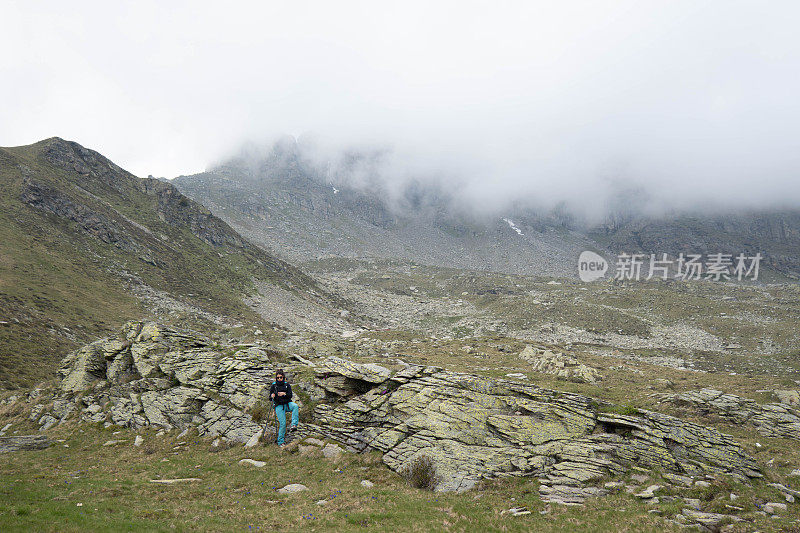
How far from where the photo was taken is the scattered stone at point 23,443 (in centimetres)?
2116

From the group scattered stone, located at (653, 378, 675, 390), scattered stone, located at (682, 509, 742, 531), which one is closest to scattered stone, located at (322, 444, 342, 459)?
scattered stone, located at (682, 509, 742, 531)

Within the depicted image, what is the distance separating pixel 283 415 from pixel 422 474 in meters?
9.17

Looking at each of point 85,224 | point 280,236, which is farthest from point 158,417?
point 280,236

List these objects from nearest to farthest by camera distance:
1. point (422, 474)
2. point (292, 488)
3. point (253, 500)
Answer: point (253, 500) → point (292, 488) → point (422, 474)

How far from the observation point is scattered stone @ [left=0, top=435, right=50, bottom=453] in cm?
2116

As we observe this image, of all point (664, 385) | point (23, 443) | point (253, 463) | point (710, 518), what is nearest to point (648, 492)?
point (710, 518)

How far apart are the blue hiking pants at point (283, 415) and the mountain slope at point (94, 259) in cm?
3172

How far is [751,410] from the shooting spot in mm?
23453

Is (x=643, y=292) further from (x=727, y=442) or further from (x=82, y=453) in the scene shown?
(x=82, y=453)

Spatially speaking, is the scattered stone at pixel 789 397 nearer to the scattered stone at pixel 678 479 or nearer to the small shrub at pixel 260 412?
the scattered stone at pixel 678 479

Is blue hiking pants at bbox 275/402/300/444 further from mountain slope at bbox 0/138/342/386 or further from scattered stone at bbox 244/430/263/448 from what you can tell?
mountain slope at bbox 0/138/342/386

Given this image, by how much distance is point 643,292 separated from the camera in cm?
10294

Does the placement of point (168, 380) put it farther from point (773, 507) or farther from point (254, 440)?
point (773, 507)

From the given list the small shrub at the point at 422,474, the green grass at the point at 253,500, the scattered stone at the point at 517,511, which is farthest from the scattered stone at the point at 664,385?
the small shrub at the point at 422,474
